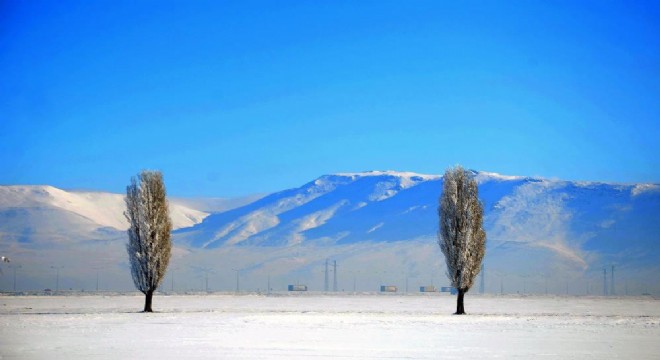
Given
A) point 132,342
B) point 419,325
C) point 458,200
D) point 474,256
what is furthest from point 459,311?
point 132,342

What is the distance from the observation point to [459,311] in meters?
71.8

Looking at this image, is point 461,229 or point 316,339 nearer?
point 316,339

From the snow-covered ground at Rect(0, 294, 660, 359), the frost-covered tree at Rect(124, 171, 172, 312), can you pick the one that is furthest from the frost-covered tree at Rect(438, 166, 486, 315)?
the frost-covered tree at Rect(124, 171, 172, 312)

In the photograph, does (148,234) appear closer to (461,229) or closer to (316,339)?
(461,229)

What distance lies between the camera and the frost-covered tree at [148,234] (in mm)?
70250

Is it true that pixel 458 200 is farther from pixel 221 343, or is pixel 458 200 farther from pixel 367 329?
pixel 221 343

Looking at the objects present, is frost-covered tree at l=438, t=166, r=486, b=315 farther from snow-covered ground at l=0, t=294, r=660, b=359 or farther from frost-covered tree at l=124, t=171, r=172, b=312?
frost-covered tree at l=124, t=171, r=172, b=312

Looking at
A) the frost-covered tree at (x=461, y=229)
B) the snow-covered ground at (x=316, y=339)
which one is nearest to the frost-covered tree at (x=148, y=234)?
the snow-covered ground at (x=316, y=339)

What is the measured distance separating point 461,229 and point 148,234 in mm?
25705

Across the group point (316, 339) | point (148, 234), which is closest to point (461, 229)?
point (148, 234)

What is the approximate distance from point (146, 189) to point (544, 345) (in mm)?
41596

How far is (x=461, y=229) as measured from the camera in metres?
71.1

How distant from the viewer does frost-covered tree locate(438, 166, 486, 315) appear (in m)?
70.5

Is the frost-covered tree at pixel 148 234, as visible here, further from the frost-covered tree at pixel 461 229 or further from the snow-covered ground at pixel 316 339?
the frost-covered tree at pixel 461 229
